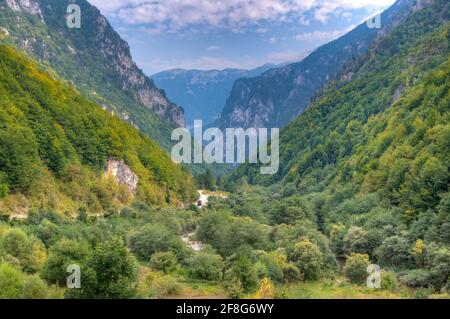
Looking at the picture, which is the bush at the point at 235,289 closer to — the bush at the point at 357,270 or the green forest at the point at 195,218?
the green forest at the point at 195,218

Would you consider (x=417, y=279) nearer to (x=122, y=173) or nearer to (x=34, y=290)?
(x=34, y=290)

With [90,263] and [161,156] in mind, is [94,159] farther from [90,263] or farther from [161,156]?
[90,263]

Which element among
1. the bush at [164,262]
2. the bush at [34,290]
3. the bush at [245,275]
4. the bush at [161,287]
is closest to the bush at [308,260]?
the bush at [245,275]

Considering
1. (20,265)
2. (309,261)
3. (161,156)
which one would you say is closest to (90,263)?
(20,265)

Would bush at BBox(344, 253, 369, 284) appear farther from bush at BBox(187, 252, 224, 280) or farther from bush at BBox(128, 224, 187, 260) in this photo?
bush at BBox(128, 224, 187, 260)

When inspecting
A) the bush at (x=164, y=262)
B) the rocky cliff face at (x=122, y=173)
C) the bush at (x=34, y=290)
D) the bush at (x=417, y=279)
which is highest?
the rocky cliff face at (x=122, y=173)

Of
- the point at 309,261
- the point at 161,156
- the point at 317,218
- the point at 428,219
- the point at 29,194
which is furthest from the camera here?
the point at 161,156
